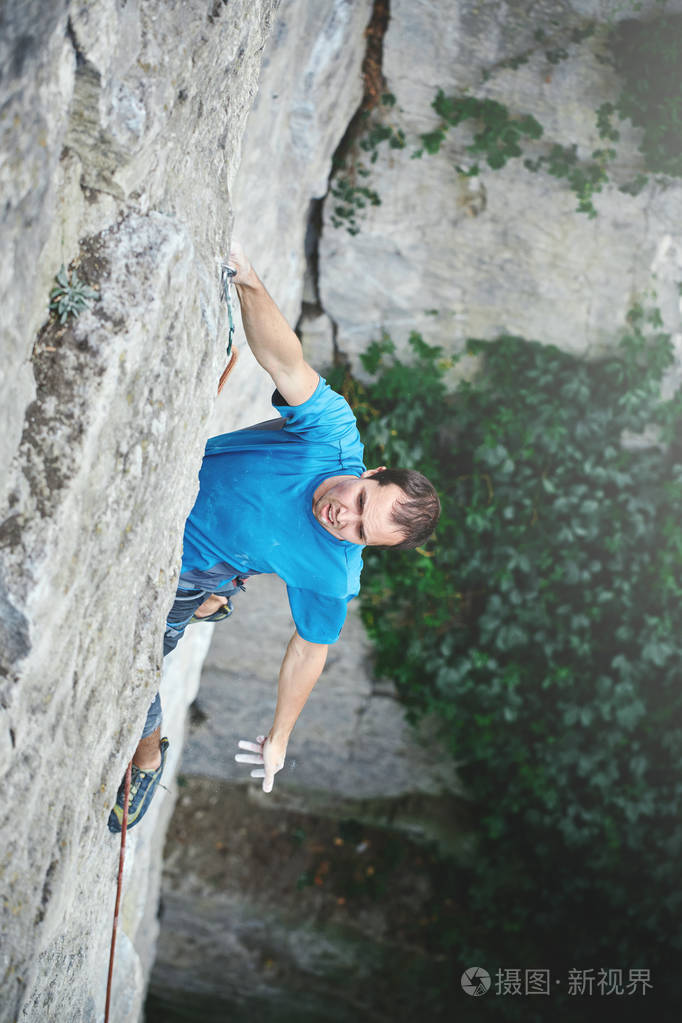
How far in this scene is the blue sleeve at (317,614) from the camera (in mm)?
2340

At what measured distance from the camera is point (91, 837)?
1.78 meters

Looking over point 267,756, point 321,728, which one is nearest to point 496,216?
point 267,756

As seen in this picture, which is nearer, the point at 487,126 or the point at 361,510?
the point at 361,510

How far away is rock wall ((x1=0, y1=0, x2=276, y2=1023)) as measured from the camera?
1.13m

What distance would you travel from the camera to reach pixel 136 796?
2.33m

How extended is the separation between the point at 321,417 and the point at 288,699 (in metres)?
0.86

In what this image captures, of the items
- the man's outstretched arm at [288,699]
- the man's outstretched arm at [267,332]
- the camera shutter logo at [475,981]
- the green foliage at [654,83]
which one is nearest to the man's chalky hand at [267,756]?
the man's outstretched arm at [288,699]

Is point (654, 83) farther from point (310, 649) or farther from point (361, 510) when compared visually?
point (310, 649)

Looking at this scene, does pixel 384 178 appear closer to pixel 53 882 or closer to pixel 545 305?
pixel 545 305

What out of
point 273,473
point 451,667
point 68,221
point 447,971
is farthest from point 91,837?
point 447,971

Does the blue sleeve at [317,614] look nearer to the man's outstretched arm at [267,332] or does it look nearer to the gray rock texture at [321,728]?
the man's outstretched arm at [267,332]

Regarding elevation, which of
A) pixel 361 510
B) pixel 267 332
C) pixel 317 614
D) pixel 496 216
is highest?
pixel 496 216

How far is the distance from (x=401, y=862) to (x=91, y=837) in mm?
4237

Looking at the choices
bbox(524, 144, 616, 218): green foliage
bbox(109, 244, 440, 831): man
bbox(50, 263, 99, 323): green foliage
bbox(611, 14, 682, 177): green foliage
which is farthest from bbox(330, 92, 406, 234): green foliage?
bbox(50, 263, 99, 323): green foliage
